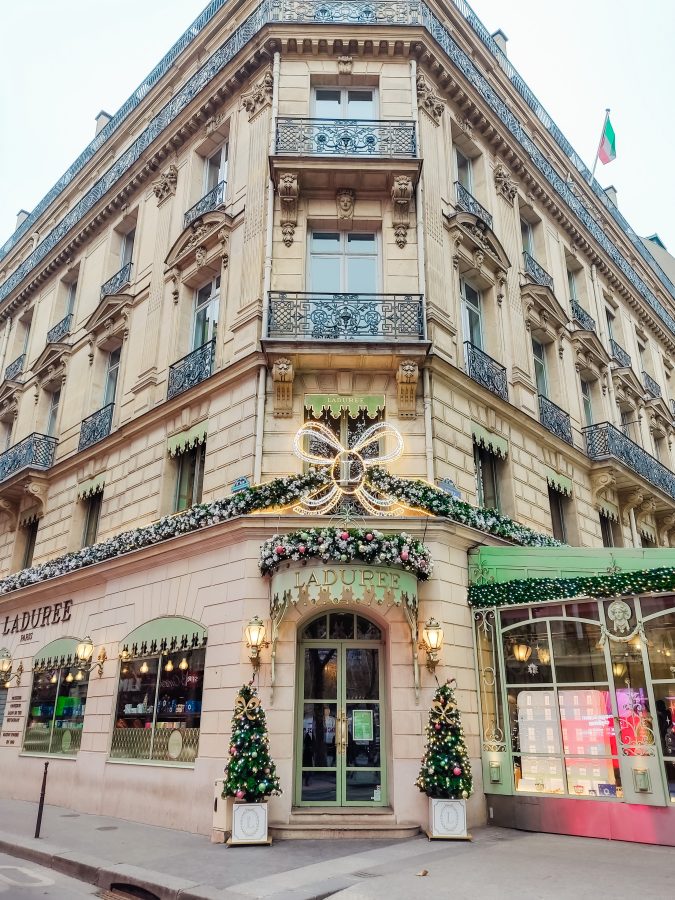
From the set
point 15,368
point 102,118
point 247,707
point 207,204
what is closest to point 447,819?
point 247,707

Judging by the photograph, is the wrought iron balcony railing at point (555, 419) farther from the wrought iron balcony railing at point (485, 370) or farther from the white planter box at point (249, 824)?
the white planter box at point (249, 824)

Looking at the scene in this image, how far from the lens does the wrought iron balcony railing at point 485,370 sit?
1395 cm

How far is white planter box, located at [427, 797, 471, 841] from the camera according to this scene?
9297mm

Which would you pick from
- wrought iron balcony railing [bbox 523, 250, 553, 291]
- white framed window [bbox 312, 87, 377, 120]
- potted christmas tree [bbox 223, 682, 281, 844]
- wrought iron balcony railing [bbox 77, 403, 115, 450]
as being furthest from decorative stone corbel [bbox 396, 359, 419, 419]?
wrought iron balcony railing [bbox 77, 403, 115, 450]

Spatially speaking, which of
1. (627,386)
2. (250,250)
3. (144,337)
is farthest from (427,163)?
(627,386)

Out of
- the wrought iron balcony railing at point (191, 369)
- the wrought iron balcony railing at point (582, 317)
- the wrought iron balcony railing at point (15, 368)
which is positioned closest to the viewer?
the wrought iron balcony railing at point (191, 369)

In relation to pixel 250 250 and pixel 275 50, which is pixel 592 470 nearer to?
pixel 250 250

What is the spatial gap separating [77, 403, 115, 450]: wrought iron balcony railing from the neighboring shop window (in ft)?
19.0

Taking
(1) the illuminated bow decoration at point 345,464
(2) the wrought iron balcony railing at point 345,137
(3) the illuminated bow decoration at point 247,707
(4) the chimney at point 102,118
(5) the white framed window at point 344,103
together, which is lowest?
(3) the illuminated bow decoration at point 247,707

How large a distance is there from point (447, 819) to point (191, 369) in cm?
969

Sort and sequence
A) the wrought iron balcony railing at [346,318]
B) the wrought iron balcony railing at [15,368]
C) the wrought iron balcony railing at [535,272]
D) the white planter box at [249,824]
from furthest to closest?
the wrought iron balcony railing at [15,368] < the wrought iron balcony railing at [535,272] < the wrought iron balcony railing at [346,318] < the white planter box at [249,824]

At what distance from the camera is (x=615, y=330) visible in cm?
2316

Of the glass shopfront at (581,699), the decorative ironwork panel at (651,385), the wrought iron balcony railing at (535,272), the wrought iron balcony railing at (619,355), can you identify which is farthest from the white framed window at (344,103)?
the decorative ironwork panel at (651,385)

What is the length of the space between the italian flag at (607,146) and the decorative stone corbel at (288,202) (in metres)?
13.2
